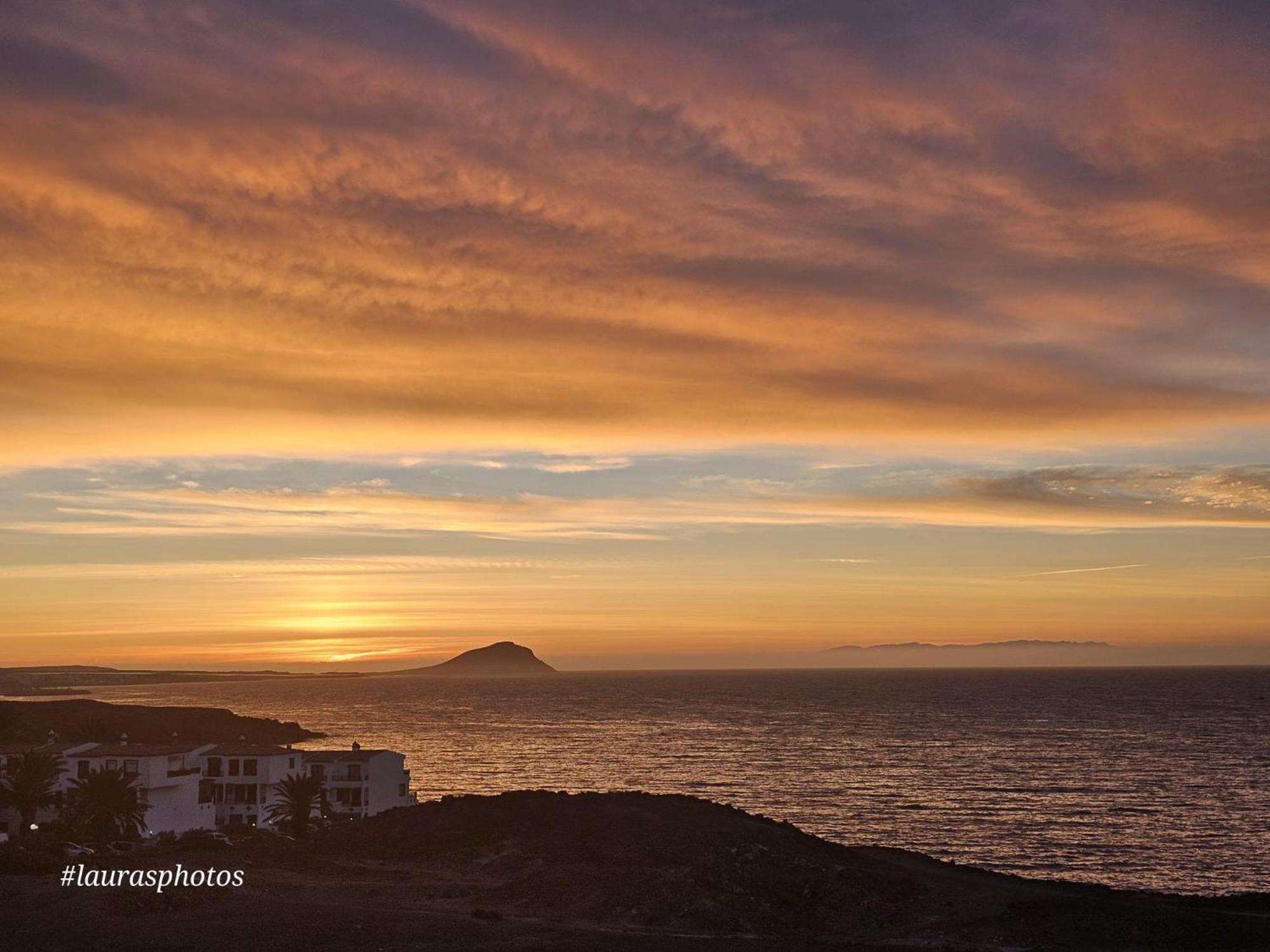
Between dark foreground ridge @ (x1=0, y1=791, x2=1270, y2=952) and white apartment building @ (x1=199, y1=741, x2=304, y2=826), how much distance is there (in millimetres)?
17998

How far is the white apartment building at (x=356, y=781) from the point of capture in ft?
274

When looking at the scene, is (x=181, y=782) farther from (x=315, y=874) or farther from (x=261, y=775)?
(x=315, y=874)

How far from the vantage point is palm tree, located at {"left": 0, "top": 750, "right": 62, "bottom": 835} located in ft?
219

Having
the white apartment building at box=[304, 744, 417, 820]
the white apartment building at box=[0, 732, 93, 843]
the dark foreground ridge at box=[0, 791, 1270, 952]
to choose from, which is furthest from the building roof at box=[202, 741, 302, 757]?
the dark foreground ridge at box=[0, 791, 1270, 952]

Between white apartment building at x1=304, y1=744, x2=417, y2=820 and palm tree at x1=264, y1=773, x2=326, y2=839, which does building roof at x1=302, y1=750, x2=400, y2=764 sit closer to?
white apartment building at x1=304, y1=744, x2=417, y2=820

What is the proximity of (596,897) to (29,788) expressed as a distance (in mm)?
37561

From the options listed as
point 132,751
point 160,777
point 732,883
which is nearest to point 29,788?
point 132,751

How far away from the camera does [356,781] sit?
275 feet

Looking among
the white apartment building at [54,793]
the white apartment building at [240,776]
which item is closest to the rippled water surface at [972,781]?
the white apartment building at [240,776]

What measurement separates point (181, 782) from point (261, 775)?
22.5ft

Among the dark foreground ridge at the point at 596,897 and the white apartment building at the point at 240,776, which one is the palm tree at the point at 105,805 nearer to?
the dark foreground ridge at the point at 596,897

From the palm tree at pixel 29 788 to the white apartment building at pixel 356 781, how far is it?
19.1 metres

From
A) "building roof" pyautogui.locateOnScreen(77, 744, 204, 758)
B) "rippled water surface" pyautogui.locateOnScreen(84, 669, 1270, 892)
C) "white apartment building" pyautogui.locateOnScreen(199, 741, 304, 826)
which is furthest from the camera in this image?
"white apartment building" pyautogui.locateOnScreen(199, 741, 304, 826)

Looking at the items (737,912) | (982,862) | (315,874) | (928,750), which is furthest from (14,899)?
(928,750)
